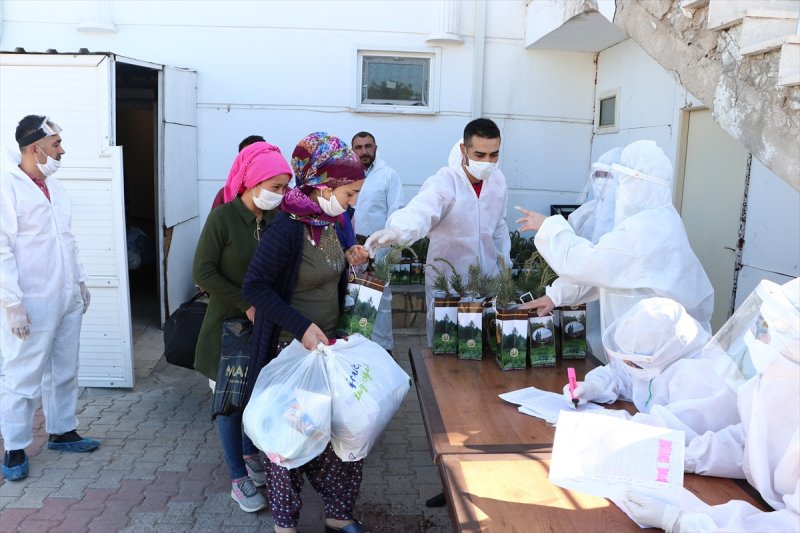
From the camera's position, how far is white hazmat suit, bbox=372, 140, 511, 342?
138 inches

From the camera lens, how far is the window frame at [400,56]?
259 inches

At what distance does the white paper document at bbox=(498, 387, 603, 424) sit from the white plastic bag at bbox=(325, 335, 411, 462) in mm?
423

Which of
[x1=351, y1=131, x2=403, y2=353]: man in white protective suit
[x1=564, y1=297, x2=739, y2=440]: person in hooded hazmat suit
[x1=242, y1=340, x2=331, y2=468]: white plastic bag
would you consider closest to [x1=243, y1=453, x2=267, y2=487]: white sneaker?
[x1=242, y1=340, x2=331, y2=468]: white plastic bag

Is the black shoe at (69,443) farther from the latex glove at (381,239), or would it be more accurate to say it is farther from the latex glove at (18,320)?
the latex glove at (381,239)

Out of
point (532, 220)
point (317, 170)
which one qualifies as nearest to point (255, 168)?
point (317, 170)

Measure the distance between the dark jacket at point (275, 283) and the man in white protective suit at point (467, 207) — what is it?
92 cm

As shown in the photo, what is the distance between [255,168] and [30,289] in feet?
4.91

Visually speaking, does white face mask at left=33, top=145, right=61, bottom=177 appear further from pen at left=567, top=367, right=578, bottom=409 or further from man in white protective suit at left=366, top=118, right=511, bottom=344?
pen at left=567, top=367, right=578, bottom=409

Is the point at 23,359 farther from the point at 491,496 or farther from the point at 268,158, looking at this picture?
the point at 491,496

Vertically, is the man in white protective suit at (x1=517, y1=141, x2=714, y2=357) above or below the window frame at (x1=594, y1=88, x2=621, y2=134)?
below

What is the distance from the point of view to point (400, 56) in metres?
6.66

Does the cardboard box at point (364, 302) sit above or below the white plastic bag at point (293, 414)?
above

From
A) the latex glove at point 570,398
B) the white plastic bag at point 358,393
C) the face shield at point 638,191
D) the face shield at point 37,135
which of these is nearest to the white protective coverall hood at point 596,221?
the face shield at point 638,191

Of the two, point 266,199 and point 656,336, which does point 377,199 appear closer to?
point 266,199
